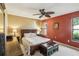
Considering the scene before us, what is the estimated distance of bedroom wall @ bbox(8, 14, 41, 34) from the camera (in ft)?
6.27

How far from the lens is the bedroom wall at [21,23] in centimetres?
191

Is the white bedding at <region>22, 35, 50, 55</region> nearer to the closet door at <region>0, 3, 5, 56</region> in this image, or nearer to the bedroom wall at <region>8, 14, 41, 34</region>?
the bedroom wall at <region>8, 14, 41, 34</region>

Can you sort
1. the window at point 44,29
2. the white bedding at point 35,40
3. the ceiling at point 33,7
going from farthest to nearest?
the window at point 44,29
the white bedding at point 35,40
the ceiling at point 33,7

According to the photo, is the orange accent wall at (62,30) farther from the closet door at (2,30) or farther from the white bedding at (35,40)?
the closet door at (2,30)

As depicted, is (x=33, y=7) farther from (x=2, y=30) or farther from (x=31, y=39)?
(x=2, y=30)

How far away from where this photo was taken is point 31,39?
80.0 inches

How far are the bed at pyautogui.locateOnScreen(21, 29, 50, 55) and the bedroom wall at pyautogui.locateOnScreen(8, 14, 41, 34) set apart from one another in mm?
100

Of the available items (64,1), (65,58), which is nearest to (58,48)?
(65,58)

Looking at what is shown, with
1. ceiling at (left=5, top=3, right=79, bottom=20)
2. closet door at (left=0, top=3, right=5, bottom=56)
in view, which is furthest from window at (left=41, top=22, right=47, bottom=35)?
closet door at (left=0, top=3, right=5, bottom=56)

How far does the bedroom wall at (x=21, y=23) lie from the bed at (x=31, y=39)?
0.10 m

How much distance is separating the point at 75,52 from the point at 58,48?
1.28 feet

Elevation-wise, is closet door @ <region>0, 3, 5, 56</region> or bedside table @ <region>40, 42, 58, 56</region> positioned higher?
closet door @ <region>0, 3, 5, 56</region>

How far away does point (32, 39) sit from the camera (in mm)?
2043

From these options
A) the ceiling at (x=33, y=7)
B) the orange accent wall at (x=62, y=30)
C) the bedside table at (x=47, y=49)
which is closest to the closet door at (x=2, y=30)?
the ceiling at (x=33, y=7)
